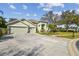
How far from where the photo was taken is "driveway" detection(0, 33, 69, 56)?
11.0 feet

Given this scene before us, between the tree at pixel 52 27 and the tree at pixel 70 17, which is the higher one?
the tree at pixel 70 17

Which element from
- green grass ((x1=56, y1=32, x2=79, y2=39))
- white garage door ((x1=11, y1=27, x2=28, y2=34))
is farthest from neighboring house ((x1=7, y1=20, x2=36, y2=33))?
green grass ((x1=56, y1=32, x2=79, y2=39))

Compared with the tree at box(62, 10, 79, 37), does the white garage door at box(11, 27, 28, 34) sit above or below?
below

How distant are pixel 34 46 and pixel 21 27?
0.29 metres

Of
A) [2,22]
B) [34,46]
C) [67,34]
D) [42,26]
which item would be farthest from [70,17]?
[2,22]

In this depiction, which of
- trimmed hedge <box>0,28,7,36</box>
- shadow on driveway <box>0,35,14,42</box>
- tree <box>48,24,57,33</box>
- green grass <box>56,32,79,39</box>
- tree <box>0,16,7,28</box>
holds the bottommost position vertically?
shadow on driveway <box>0,35,14,42</box>

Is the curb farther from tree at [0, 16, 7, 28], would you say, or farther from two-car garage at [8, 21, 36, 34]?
tree at [0, 16, 7, 28]

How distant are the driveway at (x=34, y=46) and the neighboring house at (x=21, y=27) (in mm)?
50

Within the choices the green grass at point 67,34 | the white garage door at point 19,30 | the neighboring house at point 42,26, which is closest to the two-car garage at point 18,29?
the white garage door at point 19,30

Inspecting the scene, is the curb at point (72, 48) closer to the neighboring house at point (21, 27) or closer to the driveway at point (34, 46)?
the driveway at point (34, 46)

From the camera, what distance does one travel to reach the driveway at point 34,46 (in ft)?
11.0

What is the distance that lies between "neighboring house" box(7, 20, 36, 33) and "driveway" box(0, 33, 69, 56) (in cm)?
5

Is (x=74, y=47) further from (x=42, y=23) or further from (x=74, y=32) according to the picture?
(x=42, y=23)

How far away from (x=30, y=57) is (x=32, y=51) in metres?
0.08
